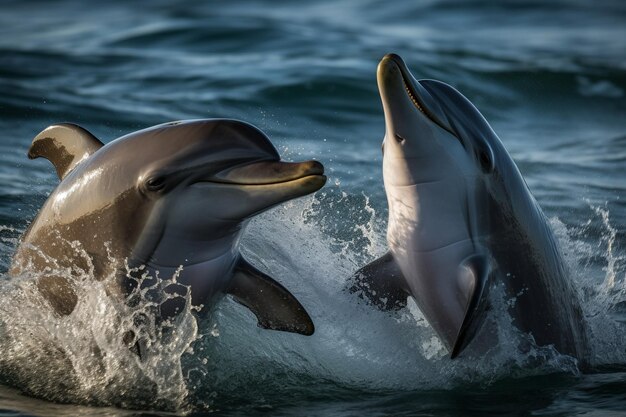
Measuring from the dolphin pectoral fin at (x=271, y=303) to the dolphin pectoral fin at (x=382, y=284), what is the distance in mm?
614

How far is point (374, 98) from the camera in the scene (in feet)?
57.2

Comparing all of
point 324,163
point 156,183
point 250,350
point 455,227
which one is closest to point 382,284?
point 455,227

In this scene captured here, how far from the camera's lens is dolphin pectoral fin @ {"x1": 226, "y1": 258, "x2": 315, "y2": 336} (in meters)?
7.25

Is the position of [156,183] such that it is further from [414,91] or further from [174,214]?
[414,91]

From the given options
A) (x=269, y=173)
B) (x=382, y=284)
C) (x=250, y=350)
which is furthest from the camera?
(x=250, y=350)

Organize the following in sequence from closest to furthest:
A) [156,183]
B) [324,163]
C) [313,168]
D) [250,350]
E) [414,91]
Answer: [313,168]
[156,183]
[414,91]
[250,350]
[324,163]

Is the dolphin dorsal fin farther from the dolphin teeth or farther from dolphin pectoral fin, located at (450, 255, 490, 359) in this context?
dolphin pectoral fin, located at (450, 255, 490, 359)

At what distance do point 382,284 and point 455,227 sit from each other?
74cm

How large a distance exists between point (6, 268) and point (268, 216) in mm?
2185

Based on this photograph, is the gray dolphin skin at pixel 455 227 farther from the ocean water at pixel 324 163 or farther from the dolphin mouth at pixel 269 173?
the dolphin mouth at pixel 269 173

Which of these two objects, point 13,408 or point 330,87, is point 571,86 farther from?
point 13,408

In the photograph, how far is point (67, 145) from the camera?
765cm

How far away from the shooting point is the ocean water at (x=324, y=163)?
23.8 feet

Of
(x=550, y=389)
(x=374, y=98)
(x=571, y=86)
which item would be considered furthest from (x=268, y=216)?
(x=571, y=86)
